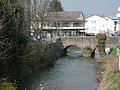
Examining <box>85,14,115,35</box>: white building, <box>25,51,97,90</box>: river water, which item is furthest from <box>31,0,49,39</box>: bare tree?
<box>85,14,115,35</box>: white building

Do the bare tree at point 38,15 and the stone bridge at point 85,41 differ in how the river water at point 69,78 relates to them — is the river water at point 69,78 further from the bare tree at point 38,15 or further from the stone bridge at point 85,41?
the stone bridge at point 85,41

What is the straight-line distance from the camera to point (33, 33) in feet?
143

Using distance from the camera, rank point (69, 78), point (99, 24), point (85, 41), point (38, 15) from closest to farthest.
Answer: point (69, 78) < point (38, 15) < point (85, 41) < point (99, 24)

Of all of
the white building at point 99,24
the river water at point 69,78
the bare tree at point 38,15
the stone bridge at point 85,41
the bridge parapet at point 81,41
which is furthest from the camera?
the white building at point 99,24

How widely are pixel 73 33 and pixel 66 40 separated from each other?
25.6 m

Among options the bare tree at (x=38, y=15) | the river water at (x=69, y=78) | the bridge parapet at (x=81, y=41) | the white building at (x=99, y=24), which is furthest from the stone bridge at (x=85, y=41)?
the white building at (x=99, y=24)

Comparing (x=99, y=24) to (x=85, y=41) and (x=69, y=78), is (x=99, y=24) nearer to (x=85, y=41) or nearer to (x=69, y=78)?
(x=85, y=41)

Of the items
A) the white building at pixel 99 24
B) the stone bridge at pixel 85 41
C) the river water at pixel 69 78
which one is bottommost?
the river water at pixel 69 78

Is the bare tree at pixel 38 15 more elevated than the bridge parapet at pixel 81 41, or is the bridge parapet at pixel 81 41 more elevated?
the bare tree at pixel 38 15

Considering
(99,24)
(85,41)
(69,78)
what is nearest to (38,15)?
(69,78)

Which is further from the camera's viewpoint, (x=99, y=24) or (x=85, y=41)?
(x=99, y=24)

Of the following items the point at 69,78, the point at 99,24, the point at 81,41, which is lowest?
the point at 69,78

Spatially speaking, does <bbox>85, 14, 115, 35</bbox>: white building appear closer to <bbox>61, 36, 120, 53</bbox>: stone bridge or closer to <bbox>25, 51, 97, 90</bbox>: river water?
<bbox>61, 36, 120, 53</bbox>: stone bridge

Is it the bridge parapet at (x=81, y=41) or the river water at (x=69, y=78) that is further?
the bridge parapet at (x=81, y=41)
